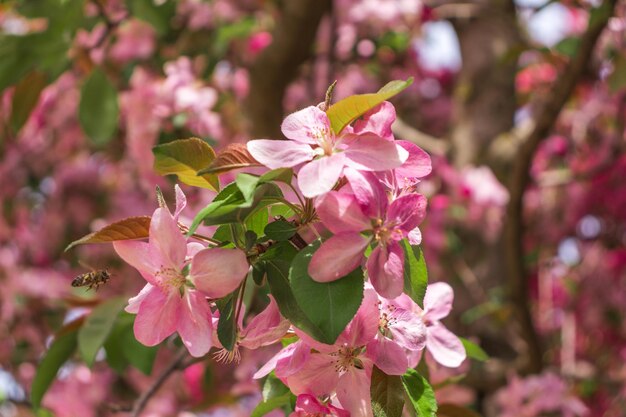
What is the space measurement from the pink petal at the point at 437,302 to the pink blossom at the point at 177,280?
246 millimetres

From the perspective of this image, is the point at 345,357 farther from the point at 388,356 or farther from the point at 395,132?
the point at 395,132

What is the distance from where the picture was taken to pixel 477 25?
2533 mm

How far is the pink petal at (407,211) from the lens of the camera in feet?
1.84

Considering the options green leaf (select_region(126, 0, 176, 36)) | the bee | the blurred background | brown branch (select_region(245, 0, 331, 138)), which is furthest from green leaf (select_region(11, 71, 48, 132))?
the bee

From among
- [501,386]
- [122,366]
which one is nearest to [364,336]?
[122,366]

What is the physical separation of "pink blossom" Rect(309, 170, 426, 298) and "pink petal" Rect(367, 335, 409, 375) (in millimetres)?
52

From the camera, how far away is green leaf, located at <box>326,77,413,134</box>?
0.55m

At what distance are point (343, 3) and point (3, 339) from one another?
1418 millimetres

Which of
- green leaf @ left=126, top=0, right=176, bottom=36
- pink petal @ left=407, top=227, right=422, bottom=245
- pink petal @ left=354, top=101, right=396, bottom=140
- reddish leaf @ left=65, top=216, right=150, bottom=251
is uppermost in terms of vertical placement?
pink petal @ left=354, top=101, right=396, bottom=140

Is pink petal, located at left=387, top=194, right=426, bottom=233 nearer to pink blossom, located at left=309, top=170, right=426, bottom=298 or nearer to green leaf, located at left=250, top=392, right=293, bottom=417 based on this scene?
pink blossom, located at left=309, top=170, right=426, bottom=298

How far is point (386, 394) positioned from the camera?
1.93ft

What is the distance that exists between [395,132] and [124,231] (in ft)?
5.56

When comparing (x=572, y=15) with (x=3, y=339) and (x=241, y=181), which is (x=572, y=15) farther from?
(x=241, y=181)

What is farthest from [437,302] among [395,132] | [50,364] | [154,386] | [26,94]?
[395,132]
